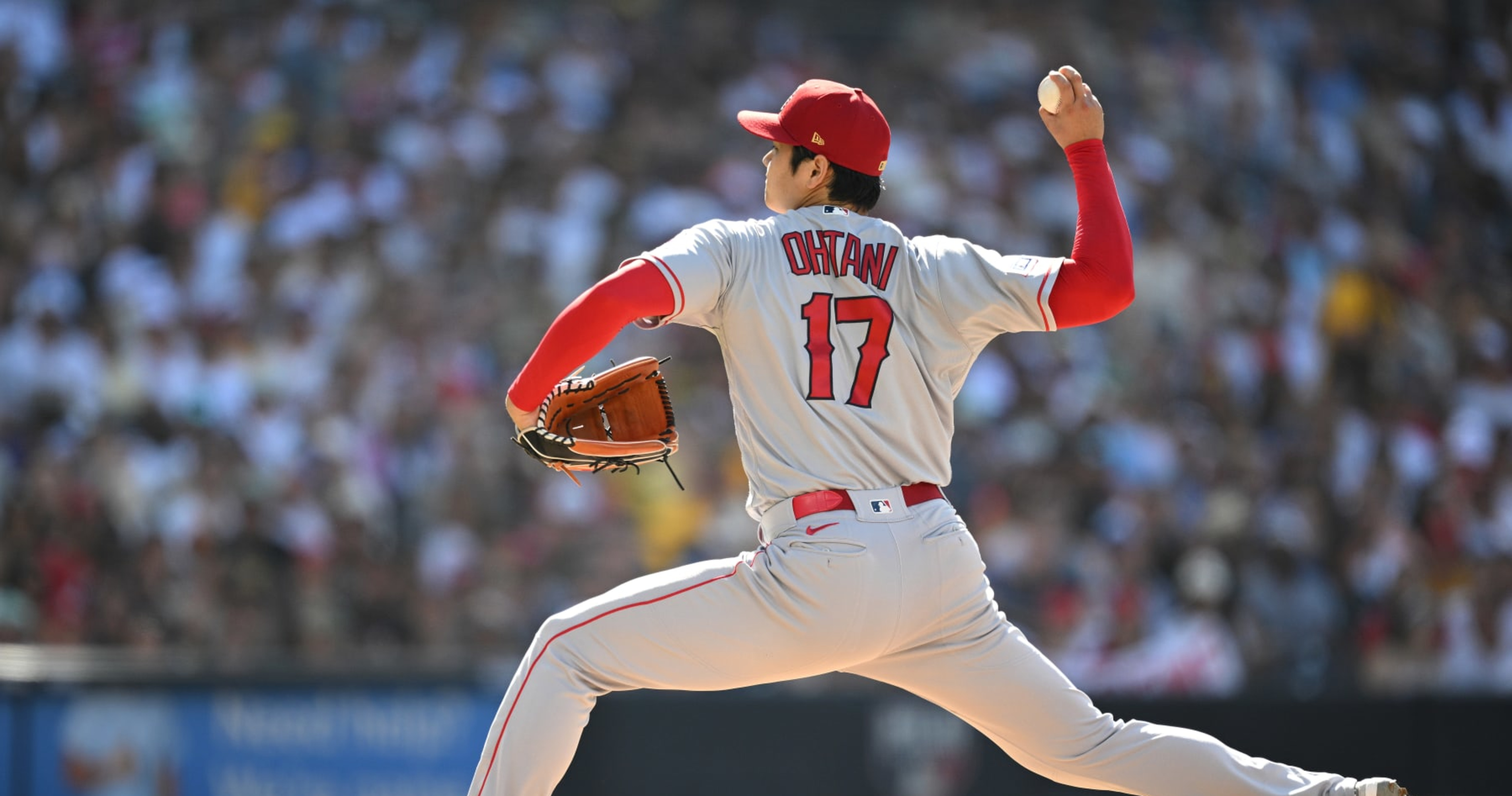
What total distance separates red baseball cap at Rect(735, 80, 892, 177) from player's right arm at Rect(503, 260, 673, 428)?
52 centimetres

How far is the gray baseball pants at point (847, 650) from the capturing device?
131 inches

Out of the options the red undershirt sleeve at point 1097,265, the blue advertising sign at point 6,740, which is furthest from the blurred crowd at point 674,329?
the red undershirt sleeve at point 1097,265

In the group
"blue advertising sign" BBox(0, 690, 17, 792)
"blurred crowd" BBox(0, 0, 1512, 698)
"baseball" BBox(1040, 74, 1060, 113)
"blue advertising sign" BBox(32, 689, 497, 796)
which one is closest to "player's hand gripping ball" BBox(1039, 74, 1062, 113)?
"baseball" BBox(1040, 74, 1060, 113)

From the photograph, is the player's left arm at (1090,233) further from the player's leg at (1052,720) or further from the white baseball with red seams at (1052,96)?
the player's leg at (1052,720)

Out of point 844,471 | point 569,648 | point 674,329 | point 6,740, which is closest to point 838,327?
point 844,471

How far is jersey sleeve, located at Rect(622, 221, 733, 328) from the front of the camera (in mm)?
3314

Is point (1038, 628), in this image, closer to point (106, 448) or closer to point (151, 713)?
point (151, 713)

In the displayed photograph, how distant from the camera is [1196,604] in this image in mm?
8312

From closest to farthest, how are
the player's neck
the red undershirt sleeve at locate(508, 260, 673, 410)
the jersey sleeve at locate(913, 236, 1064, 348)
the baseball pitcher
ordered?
the red undershirt sleeve at locate(508, 260, 673, 410), the baseball pitcher, the jersey sleeve at locate(913, 236, 1064, 348), the player's neck

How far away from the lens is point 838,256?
3500mm

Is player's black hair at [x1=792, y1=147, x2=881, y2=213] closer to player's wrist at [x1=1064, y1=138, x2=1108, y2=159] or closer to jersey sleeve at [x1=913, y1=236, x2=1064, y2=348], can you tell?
jersey sleeve at [x1=913, y1=236, x2=1064, y2=348]

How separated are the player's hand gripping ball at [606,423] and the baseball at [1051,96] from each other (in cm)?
107

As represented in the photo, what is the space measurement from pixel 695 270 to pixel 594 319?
0.83ft

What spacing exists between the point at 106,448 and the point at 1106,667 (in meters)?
5.59
